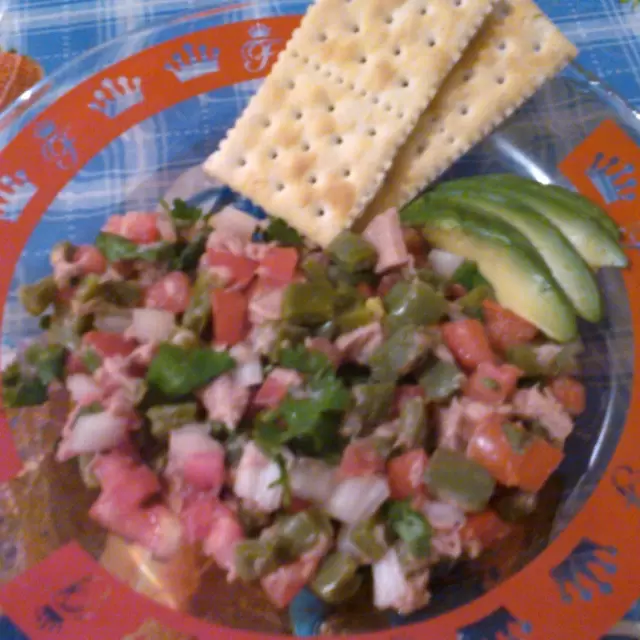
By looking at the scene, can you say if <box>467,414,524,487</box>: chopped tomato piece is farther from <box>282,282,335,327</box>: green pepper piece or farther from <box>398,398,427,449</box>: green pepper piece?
<box>282,282,335,327</box>: green pepper piece

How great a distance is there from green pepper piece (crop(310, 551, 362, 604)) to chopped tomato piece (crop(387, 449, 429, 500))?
7.5 inches

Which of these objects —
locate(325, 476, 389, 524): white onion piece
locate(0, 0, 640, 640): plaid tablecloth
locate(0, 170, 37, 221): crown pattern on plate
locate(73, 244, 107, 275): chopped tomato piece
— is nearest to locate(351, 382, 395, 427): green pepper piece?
locate(325, 476, 389, 524): white onion piece

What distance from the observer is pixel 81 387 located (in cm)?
172

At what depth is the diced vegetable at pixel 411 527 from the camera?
1505 millimetres

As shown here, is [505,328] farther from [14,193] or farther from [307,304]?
[14,193]

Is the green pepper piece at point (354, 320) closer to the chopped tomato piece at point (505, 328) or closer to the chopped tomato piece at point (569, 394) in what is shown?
the chopped tomato piece at point (505, 328)

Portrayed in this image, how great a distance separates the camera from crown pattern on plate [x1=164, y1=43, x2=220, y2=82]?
2283 mm

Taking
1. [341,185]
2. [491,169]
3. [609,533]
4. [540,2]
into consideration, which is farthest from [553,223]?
[540,2]

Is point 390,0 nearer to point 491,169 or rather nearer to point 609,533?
point 491,169

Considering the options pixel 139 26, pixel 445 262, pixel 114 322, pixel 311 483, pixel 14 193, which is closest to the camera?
pixel 311 483

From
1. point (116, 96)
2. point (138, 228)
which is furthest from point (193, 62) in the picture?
point (138, 228)

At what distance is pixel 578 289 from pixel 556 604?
0.81 metres

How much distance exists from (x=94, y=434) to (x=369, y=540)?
2.28 ft

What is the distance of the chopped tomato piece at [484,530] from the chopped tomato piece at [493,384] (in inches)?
A: 10.8
